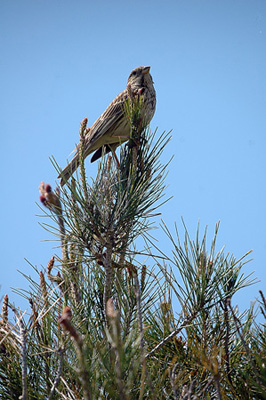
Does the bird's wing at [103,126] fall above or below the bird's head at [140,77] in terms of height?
below

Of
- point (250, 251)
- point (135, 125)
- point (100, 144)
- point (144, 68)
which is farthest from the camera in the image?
point (144, 68)

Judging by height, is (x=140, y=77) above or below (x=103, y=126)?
above

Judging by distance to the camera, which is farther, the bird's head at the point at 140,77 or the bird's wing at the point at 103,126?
the bird's head at the point at 140,77

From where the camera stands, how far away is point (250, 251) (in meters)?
2.09

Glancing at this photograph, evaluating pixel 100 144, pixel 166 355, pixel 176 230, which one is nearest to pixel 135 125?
pixel 176 230

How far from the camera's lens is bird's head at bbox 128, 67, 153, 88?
4967 mm

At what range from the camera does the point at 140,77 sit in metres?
5.09

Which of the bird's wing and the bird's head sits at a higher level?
the bird's head

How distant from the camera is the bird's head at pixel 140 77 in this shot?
497 cm

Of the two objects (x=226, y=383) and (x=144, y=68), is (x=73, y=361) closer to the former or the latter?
(x=226, y=383)

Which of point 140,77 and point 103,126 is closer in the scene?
point 103,126

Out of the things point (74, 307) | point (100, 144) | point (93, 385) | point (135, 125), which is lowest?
point (93, 385)

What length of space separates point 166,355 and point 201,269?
0.43 m

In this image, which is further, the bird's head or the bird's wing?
the bird's head
